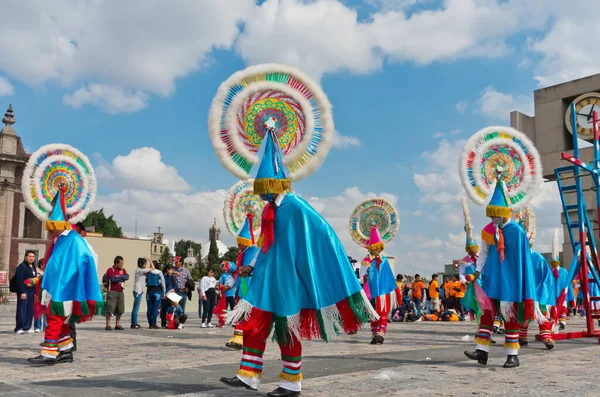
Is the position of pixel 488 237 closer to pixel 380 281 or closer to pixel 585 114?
pixel 380 281

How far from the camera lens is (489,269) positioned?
6996 millimetres

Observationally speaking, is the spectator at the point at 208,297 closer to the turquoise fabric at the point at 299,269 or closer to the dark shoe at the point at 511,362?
the dark shoe at the point at 511,362

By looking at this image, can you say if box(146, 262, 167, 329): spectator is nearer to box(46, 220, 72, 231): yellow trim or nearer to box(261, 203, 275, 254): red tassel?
box(46, 220, 72, 231): yellow trim

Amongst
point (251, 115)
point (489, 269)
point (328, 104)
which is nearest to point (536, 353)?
point (489, 269)

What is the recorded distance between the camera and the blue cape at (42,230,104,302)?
665cm

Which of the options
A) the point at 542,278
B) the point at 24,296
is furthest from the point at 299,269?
the point at 24,296

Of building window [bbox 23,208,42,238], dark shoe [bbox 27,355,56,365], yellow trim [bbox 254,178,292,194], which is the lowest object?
dark shoe [bbox 27,355,56,365]

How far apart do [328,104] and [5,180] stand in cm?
3933

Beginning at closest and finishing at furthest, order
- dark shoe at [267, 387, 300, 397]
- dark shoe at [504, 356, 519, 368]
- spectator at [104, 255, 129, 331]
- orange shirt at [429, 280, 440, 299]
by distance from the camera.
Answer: dark shoe at [267, 387, 300, 397] < dark shoe at [504, 356, 519, 368] < spectator at [104, 255, 129, 331] < orange shirt at [429, 280, 440, 299]

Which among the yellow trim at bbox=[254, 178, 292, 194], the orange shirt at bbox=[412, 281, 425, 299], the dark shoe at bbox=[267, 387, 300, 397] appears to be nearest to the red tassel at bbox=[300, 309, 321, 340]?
the dark shoe at bbox=[267, 387, 300, 397]

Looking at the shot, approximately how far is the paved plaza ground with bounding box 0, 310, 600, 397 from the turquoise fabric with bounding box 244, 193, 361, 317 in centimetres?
77

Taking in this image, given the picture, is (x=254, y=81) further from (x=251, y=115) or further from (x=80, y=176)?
(x=80, y=176)

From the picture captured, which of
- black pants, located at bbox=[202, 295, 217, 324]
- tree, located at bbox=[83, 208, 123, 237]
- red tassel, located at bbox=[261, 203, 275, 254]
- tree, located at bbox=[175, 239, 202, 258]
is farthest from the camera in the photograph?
tree, located at bbox=[175, 239, 202, 258]

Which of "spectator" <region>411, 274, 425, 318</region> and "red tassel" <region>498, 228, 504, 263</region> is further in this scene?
"spectator" <region>411, 274, 425, 318</region>
